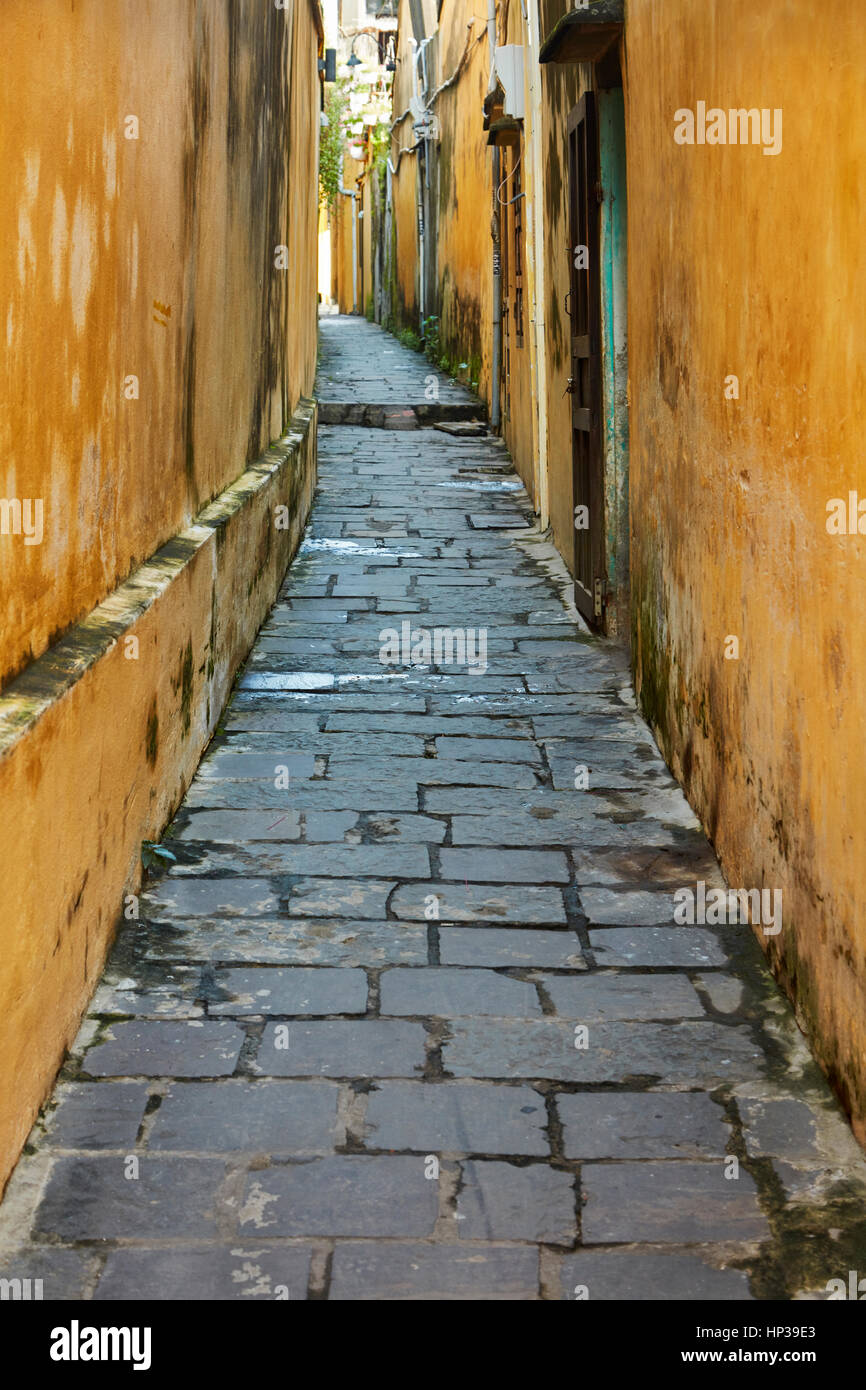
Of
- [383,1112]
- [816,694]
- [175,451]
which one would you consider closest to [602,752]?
[175,451]

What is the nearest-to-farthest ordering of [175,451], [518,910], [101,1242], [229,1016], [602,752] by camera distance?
[101,1242], [229,1016], [518,910], [175,451], [602,752]

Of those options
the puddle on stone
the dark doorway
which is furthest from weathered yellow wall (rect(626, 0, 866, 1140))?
the puddle on stone

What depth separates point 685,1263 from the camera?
98.7 inches

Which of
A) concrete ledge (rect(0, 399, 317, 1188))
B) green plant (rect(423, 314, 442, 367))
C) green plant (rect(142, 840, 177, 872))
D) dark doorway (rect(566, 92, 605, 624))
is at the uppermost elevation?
green plant (rect(423, 314, 442, 367))

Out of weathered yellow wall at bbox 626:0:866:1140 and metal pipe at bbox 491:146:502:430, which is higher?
metal pipe at bbox 491:146:502:430

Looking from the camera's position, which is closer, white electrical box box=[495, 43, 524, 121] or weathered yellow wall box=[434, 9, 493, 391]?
white electrical box box=[495, 43, 524, 121]

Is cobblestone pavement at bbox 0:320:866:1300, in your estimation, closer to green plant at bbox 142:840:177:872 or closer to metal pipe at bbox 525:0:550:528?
green plant at bbox 142:840:177:872

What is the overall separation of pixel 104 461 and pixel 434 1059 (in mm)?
1754

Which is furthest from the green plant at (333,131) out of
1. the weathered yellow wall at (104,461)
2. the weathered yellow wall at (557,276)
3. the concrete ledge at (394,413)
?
the weathered yellow wall at (104,461)

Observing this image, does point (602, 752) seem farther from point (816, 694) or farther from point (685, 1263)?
point (685, 1263)

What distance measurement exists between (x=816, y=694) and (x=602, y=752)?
2.24m

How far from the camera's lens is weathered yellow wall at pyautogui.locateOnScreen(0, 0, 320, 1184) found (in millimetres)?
2857

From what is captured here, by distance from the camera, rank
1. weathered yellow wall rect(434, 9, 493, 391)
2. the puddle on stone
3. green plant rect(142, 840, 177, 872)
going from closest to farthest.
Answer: green plant rect(142, 840, 177, 872), the puddle on stone, weathered yellow wall rect(434, 9, 493, 391)

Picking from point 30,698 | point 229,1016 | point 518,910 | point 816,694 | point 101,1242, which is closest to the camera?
point 101,1242
